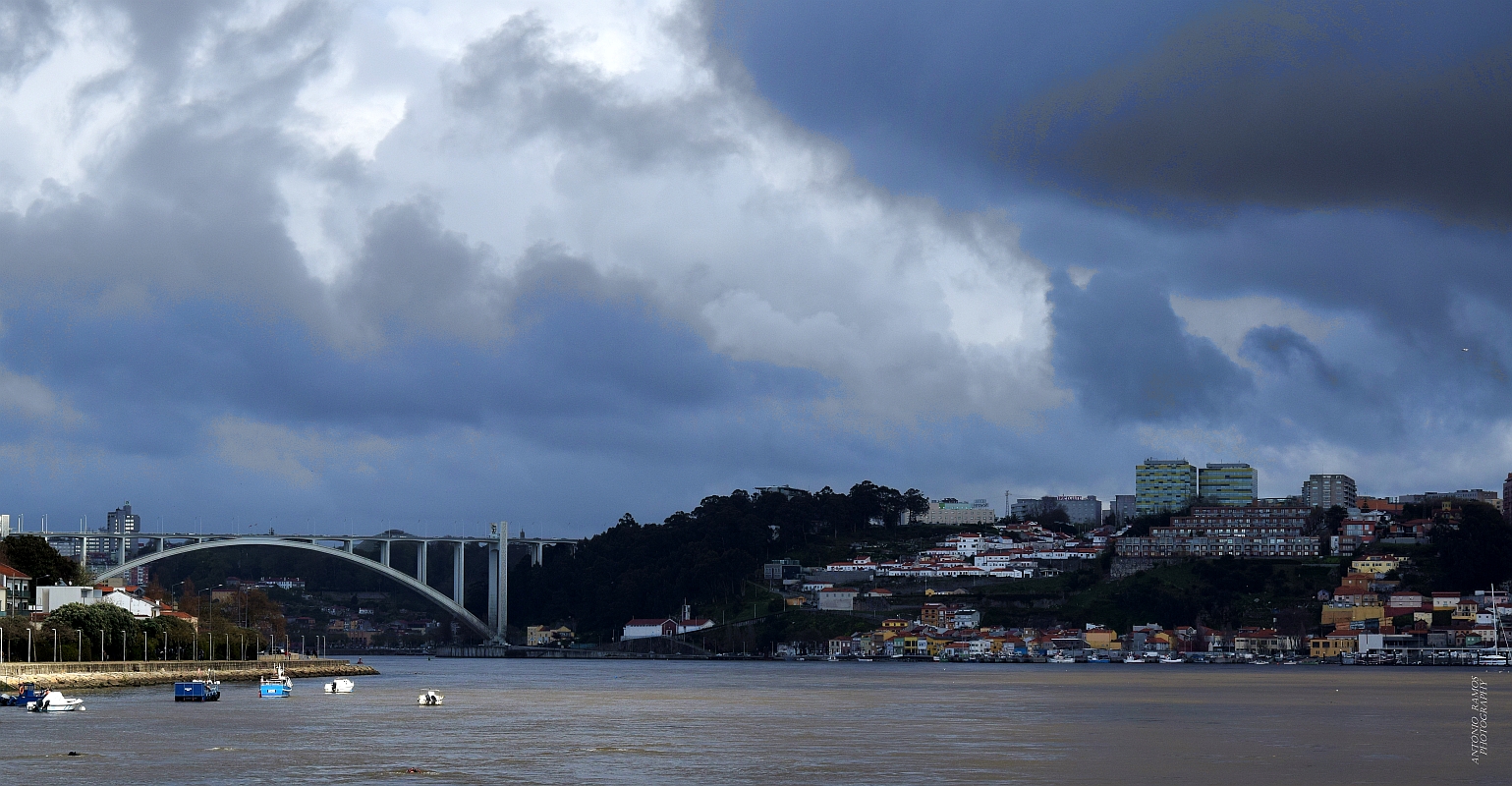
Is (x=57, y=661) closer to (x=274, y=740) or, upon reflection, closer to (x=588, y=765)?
(x=274, y=740)

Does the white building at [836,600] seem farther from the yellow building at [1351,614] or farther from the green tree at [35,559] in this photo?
the green tree at [35,559]

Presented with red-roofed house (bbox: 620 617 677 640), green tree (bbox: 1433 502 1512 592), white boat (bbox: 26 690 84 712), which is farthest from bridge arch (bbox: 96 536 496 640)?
green tree (bbox: 1433 502 1512 592)

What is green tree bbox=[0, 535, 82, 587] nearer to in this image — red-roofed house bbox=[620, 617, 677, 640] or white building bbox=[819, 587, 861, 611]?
red-roofed house bbox=[620, 617, 677, 640]

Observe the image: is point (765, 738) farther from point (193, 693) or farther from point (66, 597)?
point (66, 597)

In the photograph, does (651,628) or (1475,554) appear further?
(651,628)

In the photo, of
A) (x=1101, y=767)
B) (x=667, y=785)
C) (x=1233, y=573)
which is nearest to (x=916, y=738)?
(x=1101, y=767)

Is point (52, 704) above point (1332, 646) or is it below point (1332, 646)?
above

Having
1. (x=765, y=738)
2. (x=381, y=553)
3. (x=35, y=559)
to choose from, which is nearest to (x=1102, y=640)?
(x=381, y=553)
